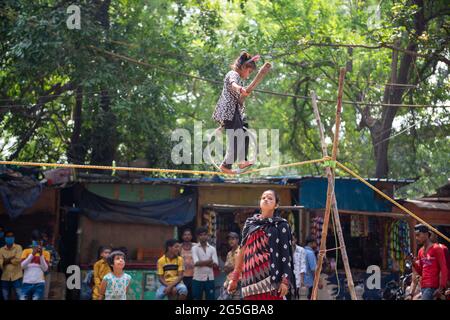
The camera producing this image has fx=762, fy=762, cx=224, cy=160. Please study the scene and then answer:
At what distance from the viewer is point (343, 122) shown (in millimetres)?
20031

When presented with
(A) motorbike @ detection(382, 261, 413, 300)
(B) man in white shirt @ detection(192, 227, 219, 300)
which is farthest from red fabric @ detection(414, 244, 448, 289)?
(B) man in white shirt @ detection(192, 227, 219, 300)

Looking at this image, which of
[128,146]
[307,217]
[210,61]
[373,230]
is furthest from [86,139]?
[373,230]

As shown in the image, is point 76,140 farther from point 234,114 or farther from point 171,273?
point 234,114

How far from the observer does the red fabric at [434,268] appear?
855 centimetres

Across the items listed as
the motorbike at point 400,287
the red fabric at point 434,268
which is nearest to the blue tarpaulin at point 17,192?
the motorbike at point 400,287

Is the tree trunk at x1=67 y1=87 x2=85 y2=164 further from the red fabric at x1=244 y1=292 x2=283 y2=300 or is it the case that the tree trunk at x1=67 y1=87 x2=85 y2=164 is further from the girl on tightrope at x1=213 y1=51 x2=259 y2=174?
the red fabric at x1=244 y1=292 x2=283 y2=300

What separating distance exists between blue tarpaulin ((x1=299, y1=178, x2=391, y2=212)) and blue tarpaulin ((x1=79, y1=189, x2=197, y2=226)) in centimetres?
205

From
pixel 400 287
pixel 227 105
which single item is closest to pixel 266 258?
pixel 227 105

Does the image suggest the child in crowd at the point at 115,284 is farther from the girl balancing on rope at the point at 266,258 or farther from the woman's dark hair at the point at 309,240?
the woman's dark hair at the point at 309,240

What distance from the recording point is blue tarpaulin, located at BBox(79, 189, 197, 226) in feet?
41.9

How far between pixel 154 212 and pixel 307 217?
2587 mm

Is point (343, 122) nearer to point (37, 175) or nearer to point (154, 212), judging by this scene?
point (154, 212)

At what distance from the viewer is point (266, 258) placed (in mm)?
5887

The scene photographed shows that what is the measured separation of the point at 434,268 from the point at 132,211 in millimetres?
5752
